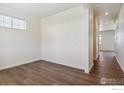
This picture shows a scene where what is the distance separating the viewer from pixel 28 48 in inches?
145

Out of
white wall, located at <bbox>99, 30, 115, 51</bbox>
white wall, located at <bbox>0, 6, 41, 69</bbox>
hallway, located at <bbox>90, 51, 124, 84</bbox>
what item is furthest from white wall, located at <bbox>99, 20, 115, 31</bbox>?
white wall, located at <bbox>0, 6, 41, 69</bbox>

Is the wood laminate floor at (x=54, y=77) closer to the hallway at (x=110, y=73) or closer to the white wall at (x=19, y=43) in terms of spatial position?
the hallway at (x=110, y=73)

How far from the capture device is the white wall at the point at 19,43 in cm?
287

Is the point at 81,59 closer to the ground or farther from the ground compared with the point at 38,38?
closer to the ground

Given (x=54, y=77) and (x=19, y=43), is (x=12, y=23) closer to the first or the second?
(x=19, y=43)

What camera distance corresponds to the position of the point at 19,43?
3.32 meters

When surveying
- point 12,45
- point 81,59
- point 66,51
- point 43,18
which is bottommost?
point 81,59

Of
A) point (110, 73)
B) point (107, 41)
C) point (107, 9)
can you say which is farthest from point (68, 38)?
point (107, 41)

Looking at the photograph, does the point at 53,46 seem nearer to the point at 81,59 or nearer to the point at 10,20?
the point at 81,59

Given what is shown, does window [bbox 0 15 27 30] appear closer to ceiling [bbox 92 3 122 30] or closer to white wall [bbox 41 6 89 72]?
white wall [bbox 41 6 89 72]

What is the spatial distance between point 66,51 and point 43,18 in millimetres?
1898

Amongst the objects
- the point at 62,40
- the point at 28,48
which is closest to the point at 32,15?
the point at 28,48

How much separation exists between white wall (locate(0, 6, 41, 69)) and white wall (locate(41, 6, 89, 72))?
0.36 meters

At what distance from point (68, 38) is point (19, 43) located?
1.70 m
